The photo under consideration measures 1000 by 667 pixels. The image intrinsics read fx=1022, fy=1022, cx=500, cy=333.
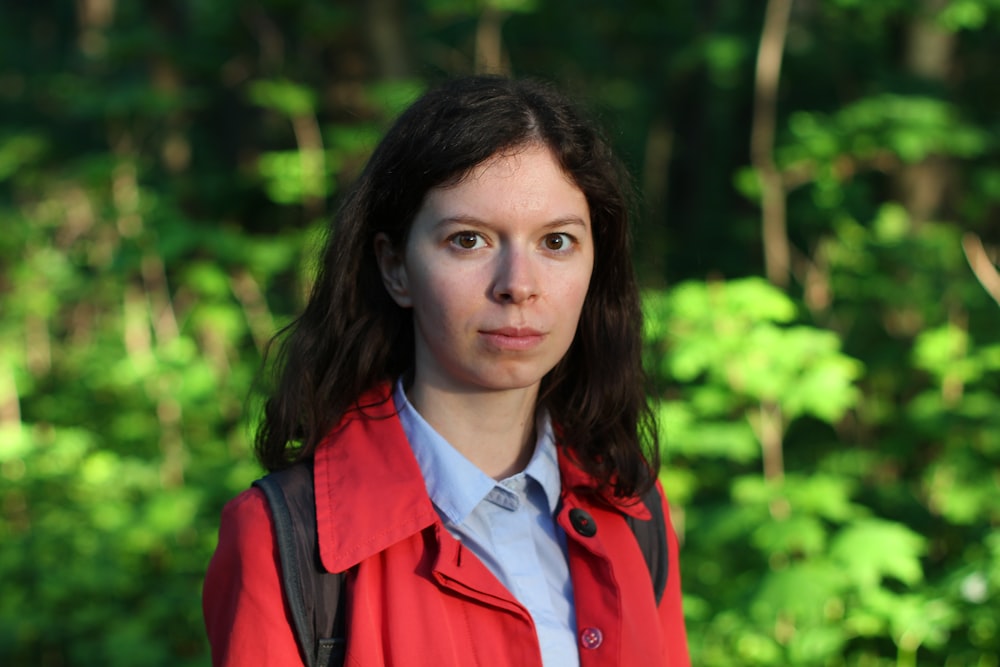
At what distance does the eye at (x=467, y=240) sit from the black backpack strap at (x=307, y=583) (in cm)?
42

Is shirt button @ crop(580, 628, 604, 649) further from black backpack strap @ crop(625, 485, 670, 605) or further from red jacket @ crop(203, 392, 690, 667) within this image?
black backpack strap @ crop(625, 485, 670, 605)

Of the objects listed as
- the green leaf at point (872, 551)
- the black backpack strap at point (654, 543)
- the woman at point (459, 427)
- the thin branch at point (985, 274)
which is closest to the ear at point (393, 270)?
the woman at point (459, 427)

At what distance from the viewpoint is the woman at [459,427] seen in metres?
1.41

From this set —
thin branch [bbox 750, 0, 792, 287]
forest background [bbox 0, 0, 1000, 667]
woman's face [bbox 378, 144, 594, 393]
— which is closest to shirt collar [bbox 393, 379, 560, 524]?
woman's face [bbox 378, 144, 594, 393]

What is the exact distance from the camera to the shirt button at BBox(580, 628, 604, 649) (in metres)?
1.51

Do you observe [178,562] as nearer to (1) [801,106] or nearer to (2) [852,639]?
(2) [852,639]

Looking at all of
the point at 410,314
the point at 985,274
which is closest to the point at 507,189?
the point at 410,314

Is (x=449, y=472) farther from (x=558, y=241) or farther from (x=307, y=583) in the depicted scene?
(x=558, y=241)

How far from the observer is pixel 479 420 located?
1.58 m

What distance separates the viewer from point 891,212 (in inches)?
200

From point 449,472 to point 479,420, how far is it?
0.32 ft

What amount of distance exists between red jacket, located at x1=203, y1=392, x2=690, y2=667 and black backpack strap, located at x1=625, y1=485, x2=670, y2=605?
0.50 feet

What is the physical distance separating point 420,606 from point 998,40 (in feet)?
20.5

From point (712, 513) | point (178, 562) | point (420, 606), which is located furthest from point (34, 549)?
point (420, 606)
